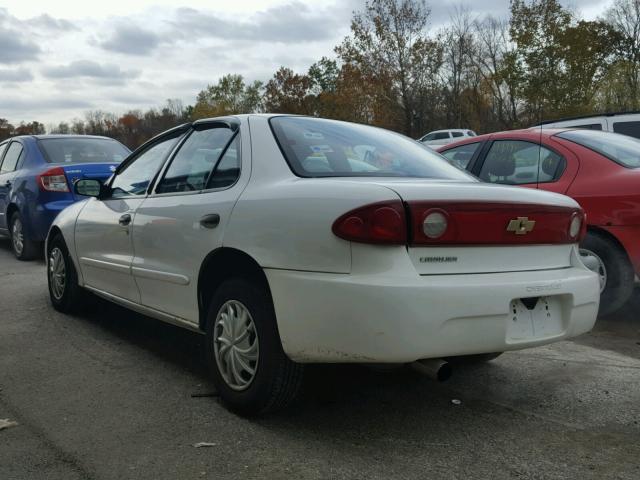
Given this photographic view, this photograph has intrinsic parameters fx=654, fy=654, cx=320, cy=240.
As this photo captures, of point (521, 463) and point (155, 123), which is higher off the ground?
point (155, 123)

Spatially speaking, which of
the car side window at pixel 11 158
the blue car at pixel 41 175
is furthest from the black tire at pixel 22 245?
the car side window at pixel 11 158

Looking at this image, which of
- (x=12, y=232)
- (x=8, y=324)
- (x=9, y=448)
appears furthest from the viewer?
(x=12, y=232)

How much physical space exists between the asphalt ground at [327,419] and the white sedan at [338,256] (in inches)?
12.1

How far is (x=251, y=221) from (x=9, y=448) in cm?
148

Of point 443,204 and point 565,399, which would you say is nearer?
point 443,204

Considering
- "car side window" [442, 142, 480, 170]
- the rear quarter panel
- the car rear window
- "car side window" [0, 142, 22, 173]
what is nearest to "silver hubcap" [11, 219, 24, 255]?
"car side window" [0, 142, 22, 173]

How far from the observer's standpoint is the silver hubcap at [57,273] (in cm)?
549

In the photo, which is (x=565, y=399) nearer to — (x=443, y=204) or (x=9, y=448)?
(x=443, y=204)

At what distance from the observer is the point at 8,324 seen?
5.19 metres

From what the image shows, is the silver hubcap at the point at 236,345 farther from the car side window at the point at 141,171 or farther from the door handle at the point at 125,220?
the car side window at the point at 141,171

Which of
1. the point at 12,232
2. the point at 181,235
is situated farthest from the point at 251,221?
the point at 12,232

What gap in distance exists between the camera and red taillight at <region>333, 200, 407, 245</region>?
8.79ft

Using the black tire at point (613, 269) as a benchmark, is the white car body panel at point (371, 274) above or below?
above

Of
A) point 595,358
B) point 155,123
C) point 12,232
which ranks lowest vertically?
point 595,358
